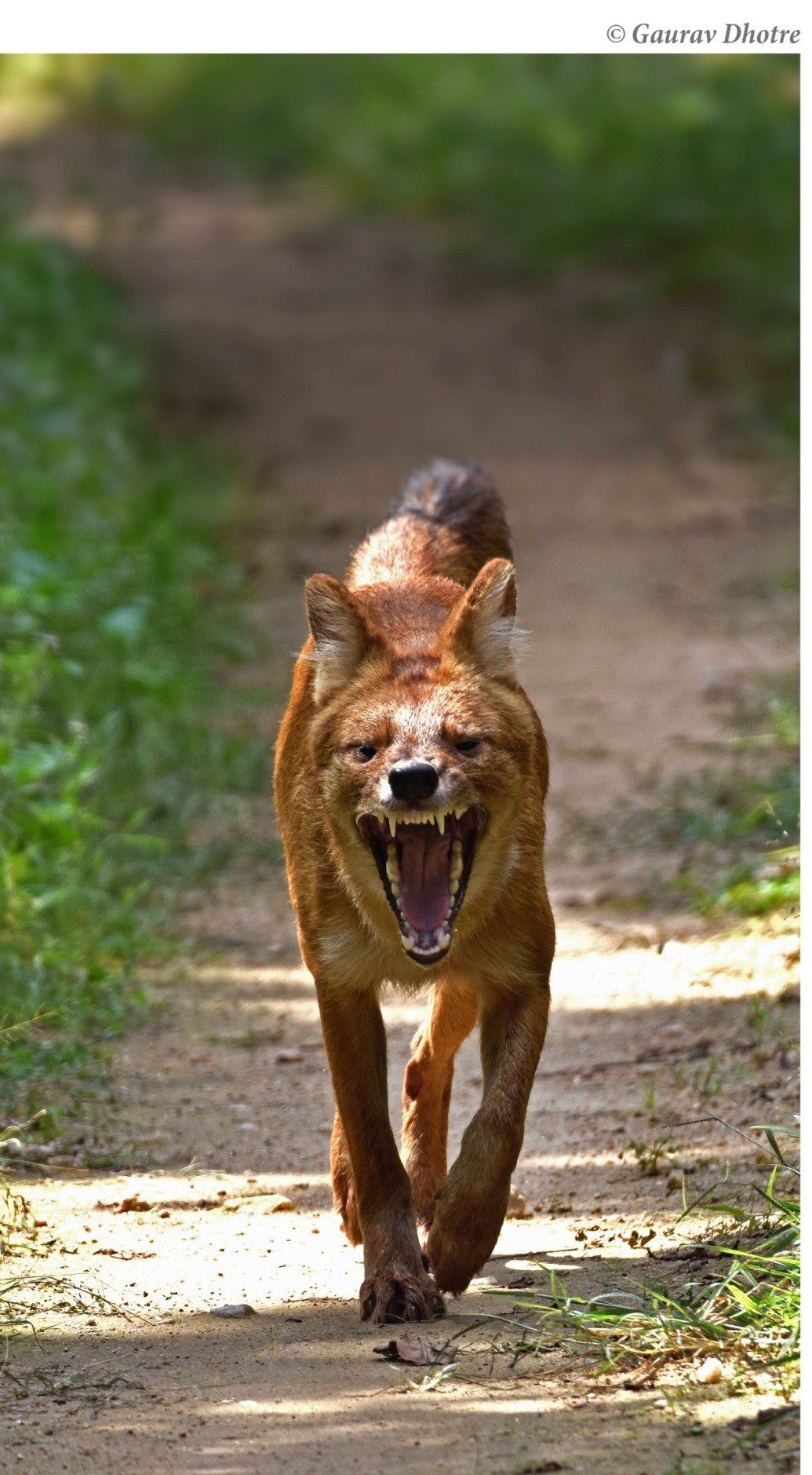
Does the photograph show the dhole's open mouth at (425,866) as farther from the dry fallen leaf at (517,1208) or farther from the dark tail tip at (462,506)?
the dark tail tip at (462,506)

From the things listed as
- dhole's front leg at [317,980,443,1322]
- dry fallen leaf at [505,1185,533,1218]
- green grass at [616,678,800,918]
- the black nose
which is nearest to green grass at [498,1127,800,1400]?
dhole's front leg at [317,980,443,1322]

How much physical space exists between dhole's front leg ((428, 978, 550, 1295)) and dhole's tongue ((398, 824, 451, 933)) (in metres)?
0.45

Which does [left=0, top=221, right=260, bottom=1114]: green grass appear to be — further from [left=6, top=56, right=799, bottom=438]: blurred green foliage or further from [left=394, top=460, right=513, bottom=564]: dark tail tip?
[left=6, top=56, right=799, bottom=438]: blurred green foliage

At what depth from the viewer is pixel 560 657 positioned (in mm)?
11547

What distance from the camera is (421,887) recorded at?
180 inches

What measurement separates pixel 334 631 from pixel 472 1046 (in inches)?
117

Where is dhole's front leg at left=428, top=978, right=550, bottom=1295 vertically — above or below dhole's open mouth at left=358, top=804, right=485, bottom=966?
below

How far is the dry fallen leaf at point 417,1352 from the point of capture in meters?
4.11

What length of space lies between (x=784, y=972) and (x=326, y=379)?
12.0 meters

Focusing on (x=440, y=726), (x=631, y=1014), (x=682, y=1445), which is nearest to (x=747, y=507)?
(x=631, y=1014)

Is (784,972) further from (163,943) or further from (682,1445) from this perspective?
(682,1445)

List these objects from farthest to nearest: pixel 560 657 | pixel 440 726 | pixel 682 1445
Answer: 1. pixel 560 657
2. pixel 440 726
3. pixel 682 1445

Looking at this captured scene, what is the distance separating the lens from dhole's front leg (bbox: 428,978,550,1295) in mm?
4418

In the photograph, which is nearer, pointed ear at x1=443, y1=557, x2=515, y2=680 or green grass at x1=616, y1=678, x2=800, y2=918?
pointed ear at x1=443, y1=557, x2=515, y2=680
